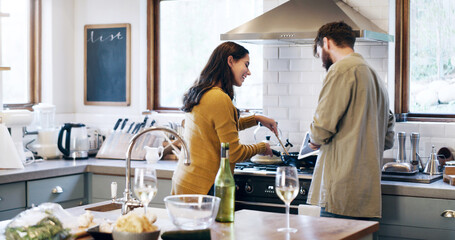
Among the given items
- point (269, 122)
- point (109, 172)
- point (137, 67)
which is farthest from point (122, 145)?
point (269, 122)

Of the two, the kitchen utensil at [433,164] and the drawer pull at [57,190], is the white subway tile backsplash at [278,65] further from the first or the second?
the drawer pull at [57,190]

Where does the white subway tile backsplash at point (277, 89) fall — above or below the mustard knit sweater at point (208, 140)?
above

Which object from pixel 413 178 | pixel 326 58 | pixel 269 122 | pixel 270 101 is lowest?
pixel 413 178

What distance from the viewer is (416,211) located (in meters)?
3.69

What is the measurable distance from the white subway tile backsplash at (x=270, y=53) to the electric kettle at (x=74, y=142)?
1.55 meters

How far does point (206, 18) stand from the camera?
5.30 meters

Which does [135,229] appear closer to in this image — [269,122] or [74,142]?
[269,122]

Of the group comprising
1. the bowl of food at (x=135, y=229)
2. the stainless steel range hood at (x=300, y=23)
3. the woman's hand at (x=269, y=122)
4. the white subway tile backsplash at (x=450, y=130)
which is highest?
the stainless steel range hood at (x=300, y=23)

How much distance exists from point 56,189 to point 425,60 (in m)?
2.69

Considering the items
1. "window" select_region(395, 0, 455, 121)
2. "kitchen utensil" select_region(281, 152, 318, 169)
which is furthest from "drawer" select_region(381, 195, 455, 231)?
"window" select_region(395, 0, 455, 121)

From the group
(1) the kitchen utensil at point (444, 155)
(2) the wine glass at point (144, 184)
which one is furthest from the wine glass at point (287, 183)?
(1) the kitchen utensil at point (444, 155)

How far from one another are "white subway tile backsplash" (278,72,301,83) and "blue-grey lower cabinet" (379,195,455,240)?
1.31 metres

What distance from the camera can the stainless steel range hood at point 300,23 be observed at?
418 cm

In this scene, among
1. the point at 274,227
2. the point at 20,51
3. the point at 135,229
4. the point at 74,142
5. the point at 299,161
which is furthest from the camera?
the point at 20,51
